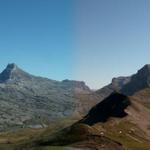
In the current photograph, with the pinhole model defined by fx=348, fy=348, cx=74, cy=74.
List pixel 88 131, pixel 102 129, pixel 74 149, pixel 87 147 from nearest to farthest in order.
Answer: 1. pixel 74 149
2. pixel 87 147
3. pixel 88 131
4. pixel 102 129

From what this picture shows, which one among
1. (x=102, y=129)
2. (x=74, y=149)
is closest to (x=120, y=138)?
(x=102, y=129)

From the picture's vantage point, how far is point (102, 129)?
636ft

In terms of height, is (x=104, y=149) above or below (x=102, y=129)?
below

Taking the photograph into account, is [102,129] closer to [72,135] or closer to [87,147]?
[72,135]

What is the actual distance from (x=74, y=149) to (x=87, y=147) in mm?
11509

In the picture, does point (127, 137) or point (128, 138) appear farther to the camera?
point (127, 137)

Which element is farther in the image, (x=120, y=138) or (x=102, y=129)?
(x=102, y=129)

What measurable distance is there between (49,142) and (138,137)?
51864mm

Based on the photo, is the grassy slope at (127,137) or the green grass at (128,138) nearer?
the green grass at (128,138)

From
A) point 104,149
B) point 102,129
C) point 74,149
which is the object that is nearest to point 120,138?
point 102,129

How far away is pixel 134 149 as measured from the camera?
15650 centimetres

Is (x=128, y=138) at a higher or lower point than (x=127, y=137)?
lower

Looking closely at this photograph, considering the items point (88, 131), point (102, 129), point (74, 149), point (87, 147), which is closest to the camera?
point (74, 149)

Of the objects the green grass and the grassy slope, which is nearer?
the green grass
